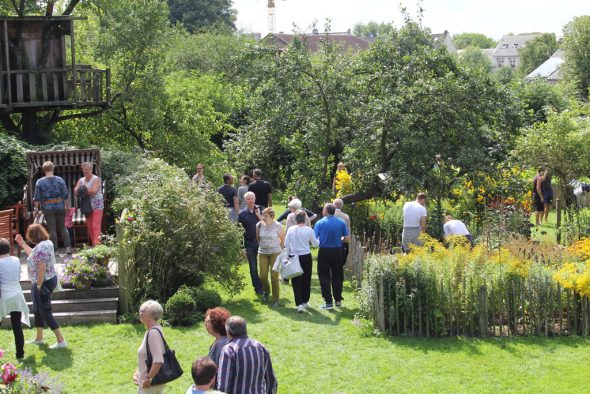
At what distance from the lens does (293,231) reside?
497 inches

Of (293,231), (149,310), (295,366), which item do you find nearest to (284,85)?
(293,231)

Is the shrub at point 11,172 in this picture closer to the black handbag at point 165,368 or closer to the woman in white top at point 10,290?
the woman in white top at point 10,290

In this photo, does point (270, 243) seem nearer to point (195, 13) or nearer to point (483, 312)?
point (483, 312)

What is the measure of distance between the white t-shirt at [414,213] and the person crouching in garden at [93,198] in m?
5.67

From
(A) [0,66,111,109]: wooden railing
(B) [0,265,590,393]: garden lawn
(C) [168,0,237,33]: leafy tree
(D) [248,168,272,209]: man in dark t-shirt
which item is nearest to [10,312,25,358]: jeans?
(B) [0,265,590,393]: garden lawn

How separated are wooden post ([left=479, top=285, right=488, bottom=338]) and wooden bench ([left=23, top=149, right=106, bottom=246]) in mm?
8121

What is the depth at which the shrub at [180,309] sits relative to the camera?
38.4ft

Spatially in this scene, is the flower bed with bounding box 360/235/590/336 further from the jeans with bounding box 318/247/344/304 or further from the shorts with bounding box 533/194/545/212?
the shorts with bounding box 533/194/545/212

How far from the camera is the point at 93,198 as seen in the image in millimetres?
14508

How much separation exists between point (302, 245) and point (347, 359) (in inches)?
108

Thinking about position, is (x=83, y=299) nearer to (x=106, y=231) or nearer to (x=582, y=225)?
(x=106, y=231)

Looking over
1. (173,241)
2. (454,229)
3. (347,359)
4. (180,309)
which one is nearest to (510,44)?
(454,229)

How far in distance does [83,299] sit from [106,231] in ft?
13.8

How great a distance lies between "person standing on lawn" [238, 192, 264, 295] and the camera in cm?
1369
